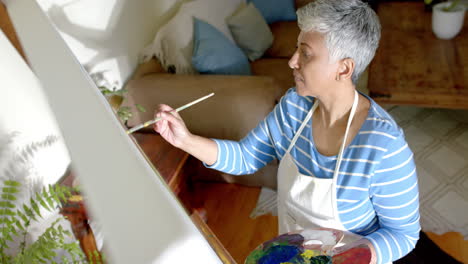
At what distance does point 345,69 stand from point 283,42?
1827 millimetres

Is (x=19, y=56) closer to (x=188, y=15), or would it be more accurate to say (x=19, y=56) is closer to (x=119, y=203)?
(x=188, y=15)

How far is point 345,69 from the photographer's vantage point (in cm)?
98

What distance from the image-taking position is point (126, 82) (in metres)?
2.04

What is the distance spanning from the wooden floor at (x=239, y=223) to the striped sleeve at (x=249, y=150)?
67 centimetres

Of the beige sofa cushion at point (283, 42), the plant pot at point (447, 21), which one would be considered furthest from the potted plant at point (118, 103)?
the plant pot at point (447, 21)

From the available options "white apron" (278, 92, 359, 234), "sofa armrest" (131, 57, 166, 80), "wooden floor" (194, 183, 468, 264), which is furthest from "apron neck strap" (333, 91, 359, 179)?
"sofa armrest" (131, 57, 166, 80)

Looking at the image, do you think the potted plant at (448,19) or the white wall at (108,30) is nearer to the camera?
the white wall at (108,30)

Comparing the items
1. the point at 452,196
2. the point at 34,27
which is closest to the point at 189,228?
the point at 34,27

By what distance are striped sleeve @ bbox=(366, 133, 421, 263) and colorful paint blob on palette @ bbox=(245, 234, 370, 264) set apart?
0.26 meters

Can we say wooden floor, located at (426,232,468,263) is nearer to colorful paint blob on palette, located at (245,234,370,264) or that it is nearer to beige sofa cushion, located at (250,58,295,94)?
beige sofa cushion, located at (250,58,295,94)

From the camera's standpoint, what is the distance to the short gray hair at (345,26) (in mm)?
917

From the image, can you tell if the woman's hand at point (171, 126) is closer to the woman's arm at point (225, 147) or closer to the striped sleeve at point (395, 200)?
the woman's arm at point (225, 147)

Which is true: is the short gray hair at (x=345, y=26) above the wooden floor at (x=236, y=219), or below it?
above

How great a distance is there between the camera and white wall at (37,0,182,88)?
5.28 ft
